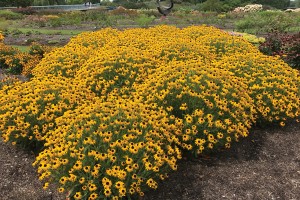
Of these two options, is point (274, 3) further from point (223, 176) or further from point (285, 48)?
point (223, 176)

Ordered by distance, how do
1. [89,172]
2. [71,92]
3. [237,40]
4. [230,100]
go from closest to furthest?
[89,172], [230,100], [71,92], [237,40]

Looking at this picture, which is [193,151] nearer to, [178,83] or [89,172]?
[178,83]

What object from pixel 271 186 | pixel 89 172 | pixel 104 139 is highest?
pixel 104 139

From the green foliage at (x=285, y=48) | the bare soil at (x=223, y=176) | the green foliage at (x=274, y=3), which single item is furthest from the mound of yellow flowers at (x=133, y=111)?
the green foliage at (x=274, y=3)

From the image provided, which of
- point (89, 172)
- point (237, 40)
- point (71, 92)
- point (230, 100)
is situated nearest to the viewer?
point (89, 172)

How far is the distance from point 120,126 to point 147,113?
1.99ft

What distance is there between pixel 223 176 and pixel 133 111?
169cm

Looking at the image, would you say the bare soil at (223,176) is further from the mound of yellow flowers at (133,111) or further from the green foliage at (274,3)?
the green foliage at (274,3)

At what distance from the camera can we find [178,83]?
561 centimetres

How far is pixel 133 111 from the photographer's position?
469cm

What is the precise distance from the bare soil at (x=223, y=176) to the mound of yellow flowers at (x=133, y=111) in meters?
0.22

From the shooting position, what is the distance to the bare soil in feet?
15.4

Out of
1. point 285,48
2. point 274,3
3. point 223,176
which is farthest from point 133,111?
point 274,3

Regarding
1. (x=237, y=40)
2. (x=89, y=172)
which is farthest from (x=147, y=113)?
(x=237, y=40)
